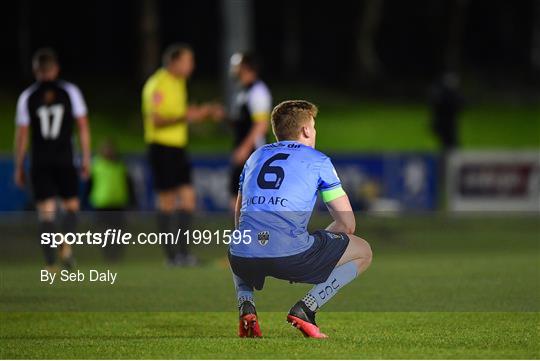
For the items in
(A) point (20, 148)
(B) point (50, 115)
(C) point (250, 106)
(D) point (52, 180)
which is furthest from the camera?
(C) point (250, 106)

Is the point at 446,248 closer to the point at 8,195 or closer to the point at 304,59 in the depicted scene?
the point at 8,195

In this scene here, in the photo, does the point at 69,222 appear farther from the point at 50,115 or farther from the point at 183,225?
the point at 183,225

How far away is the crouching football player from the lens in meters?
8.73

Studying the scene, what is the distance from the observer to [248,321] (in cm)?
891

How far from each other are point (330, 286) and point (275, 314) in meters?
1.65

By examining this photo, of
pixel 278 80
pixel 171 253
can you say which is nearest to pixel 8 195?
pixel 171 253

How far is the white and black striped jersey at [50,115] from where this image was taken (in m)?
14.2

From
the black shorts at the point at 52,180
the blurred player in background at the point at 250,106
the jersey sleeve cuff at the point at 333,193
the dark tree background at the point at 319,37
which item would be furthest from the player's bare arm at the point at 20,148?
the dark tree background at the point at 319,37

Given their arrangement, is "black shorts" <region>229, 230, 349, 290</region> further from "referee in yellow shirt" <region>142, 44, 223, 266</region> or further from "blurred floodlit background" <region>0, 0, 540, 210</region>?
"blurred floodlit background" <region>0, 0, 540, 210</region>

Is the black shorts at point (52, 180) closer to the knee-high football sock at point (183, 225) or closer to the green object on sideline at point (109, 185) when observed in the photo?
the knee-high football sock at point (183, 225)

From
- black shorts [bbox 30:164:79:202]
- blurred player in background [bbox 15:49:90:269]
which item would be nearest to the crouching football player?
blurred player in background [bbox 15:49:90:269]

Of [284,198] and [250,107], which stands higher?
[250,107]

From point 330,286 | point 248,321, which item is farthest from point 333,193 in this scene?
point 248,321

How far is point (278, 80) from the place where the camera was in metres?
44.0
